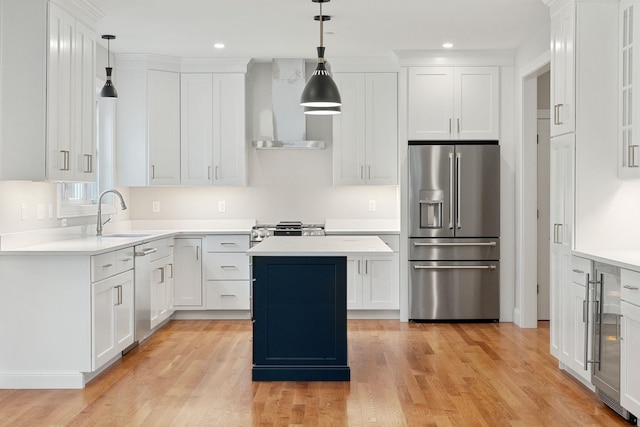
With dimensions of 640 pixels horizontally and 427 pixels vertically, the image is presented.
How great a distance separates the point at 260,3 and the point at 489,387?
10.1 feet

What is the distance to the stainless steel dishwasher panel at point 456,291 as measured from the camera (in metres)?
6.70

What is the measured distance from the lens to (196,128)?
705 centimetres

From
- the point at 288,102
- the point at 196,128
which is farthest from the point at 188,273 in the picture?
the point at 288,102

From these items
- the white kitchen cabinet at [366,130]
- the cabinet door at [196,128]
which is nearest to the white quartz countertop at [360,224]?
the white kitchen cabinet at [366,130]

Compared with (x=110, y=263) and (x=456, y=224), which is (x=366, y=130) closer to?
(x=456, y=224)

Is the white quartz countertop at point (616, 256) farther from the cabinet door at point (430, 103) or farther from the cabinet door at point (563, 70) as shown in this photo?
the cabinet door at point (430, 103)

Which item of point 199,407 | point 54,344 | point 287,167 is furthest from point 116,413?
point 287,167

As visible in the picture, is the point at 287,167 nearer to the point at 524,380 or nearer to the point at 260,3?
the point at 260,3

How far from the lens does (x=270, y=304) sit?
14.9 feet

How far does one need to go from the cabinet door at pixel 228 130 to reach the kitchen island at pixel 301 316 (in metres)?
2.65

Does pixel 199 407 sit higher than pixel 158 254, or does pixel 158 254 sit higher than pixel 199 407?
pixel 158 254

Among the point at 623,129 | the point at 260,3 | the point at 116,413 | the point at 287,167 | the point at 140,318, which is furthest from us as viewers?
the point at 287,167

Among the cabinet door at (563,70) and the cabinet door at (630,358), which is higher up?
the cabinet door at (563,70)

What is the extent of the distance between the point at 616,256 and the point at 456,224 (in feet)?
8.95
